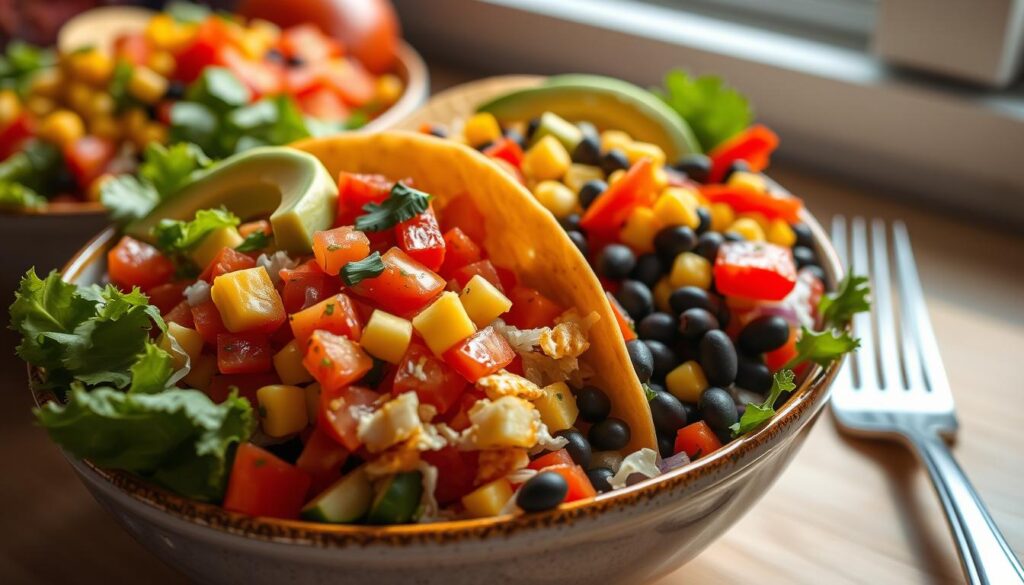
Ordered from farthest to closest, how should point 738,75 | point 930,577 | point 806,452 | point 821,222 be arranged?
point 738,75 → point 821,222 → point 806,452 → point 930,577

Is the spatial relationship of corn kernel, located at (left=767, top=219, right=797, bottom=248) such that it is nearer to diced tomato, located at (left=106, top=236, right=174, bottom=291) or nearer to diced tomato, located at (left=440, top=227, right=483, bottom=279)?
diced tomato, located at (left=440, top=227, right=483, bottom=279)

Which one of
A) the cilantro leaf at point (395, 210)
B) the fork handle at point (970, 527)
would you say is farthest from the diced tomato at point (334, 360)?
the fork handle at point (970, 527)

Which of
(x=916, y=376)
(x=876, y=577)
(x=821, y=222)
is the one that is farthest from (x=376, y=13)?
(x=876, y=577)

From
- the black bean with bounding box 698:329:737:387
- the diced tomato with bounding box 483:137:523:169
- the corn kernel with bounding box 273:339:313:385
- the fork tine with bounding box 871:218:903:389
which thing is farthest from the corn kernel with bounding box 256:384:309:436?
the fork tine with bounding box 871:218:903:389

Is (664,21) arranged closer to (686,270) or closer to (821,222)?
(821,222)

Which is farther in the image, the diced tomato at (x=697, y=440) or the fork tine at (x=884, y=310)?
the fork tine at (x=884, y=310)

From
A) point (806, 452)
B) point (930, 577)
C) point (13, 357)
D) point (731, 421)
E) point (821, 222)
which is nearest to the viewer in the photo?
point (731, 421)

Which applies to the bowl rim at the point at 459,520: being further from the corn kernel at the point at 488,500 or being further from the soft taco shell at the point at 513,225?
the soft taco shell at the point at 513,225
